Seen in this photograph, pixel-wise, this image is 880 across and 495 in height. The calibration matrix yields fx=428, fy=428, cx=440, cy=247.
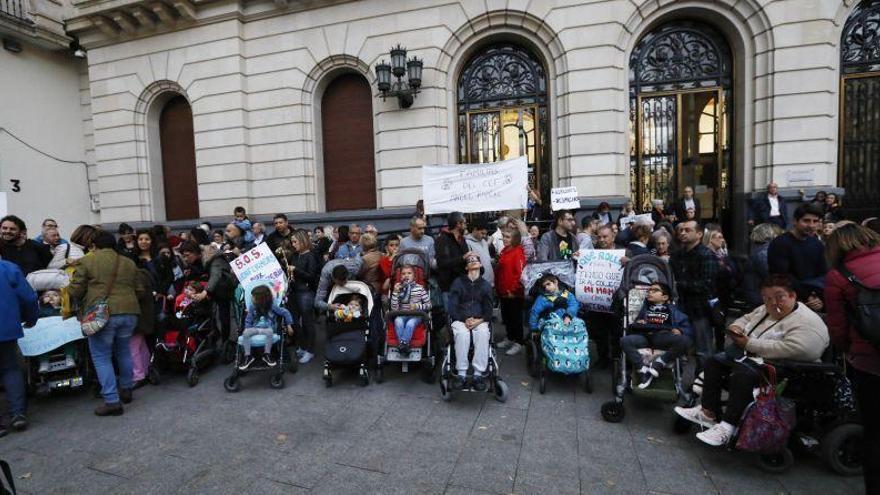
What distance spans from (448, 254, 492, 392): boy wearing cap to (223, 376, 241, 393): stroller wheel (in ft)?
9.42

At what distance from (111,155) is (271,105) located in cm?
647

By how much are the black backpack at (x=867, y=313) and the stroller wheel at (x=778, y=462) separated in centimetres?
127

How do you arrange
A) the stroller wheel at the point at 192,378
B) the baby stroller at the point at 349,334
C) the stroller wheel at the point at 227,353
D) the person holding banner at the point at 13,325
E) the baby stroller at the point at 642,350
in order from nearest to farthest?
the baby stroller at the point at 642,350, the person holding banner at the point at 13,325, the baby stroller at the point at 349,334, the stroller wheel at the point at 192,378, the stroller wheel at the point at 227,353

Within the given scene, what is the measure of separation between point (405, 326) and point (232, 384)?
94.6 inches

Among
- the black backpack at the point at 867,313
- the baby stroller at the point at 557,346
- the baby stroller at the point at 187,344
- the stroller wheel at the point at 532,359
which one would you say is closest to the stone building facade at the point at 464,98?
the baby stroller at the point at 557,346

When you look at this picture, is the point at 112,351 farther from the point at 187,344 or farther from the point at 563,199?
the point at 563,199

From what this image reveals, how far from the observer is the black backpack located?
9.12ft

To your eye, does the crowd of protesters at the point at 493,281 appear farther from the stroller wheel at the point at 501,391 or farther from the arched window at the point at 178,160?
the arched window at the point at 178,160

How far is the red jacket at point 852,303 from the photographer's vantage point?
2.88 meters

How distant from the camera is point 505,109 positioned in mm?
12172

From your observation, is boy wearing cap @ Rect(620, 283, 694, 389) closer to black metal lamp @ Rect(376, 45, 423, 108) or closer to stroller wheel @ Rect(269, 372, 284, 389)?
stroller wheel @ Rect(269, 372, 284, 389)

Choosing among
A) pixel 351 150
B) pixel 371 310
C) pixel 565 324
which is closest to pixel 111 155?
pixel 351 150

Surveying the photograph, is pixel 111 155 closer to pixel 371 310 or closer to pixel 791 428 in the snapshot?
pixel 371 310

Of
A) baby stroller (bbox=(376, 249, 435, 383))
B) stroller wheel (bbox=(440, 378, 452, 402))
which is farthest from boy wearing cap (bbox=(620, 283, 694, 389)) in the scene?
baby stroller (bbox=(376, 249, 435, 383))
